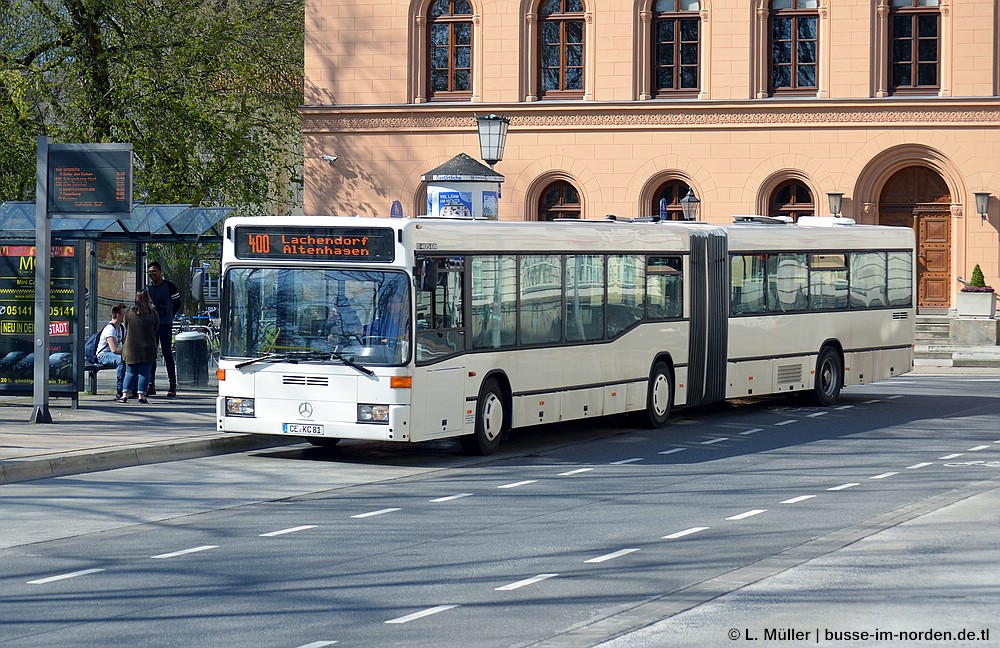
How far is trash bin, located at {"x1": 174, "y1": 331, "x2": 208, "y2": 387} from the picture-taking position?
78.2 ft

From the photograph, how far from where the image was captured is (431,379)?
652 inches

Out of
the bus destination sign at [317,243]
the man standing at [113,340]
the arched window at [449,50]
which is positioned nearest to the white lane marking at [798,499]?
the bus destination sign at [317,243]

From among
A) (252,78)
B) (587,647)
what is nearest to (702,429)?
(587,647)

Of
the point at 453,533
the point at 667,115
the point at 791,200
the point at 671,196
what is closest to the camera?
the point at 453,533

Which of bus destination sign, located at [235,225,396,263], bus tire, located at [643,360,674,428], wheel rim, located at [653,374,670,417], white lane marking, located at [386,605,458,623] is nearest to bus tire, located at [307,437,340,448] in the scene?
bus destination sign, located at [235,225,396,263]

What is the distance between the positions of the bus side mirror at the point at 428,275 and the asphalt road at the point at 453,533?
72.8 inches

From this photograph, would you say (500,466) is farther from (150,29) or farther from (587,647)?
(150,29)

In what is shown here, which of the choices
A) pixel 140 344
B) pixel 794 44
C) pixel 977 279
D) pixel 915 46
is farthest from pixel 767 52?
pixel 140 344

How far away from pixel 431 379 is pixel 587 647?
875 cm

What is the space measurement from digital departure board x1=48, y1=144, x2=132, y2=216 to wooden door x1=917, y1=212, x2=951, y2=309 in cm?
2906

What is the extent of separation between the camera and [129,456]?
16.5 meters

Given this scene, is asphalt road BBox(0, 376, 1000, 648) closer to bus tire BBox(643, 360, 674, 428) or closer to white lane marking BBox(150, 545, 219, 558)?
white lane marking BBox(150, 545, 219, 558)

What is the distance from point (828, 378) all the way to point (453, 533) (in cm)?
1387

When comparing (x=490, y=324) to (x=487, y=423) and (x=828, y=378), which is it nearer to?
(x=487, y=423)
